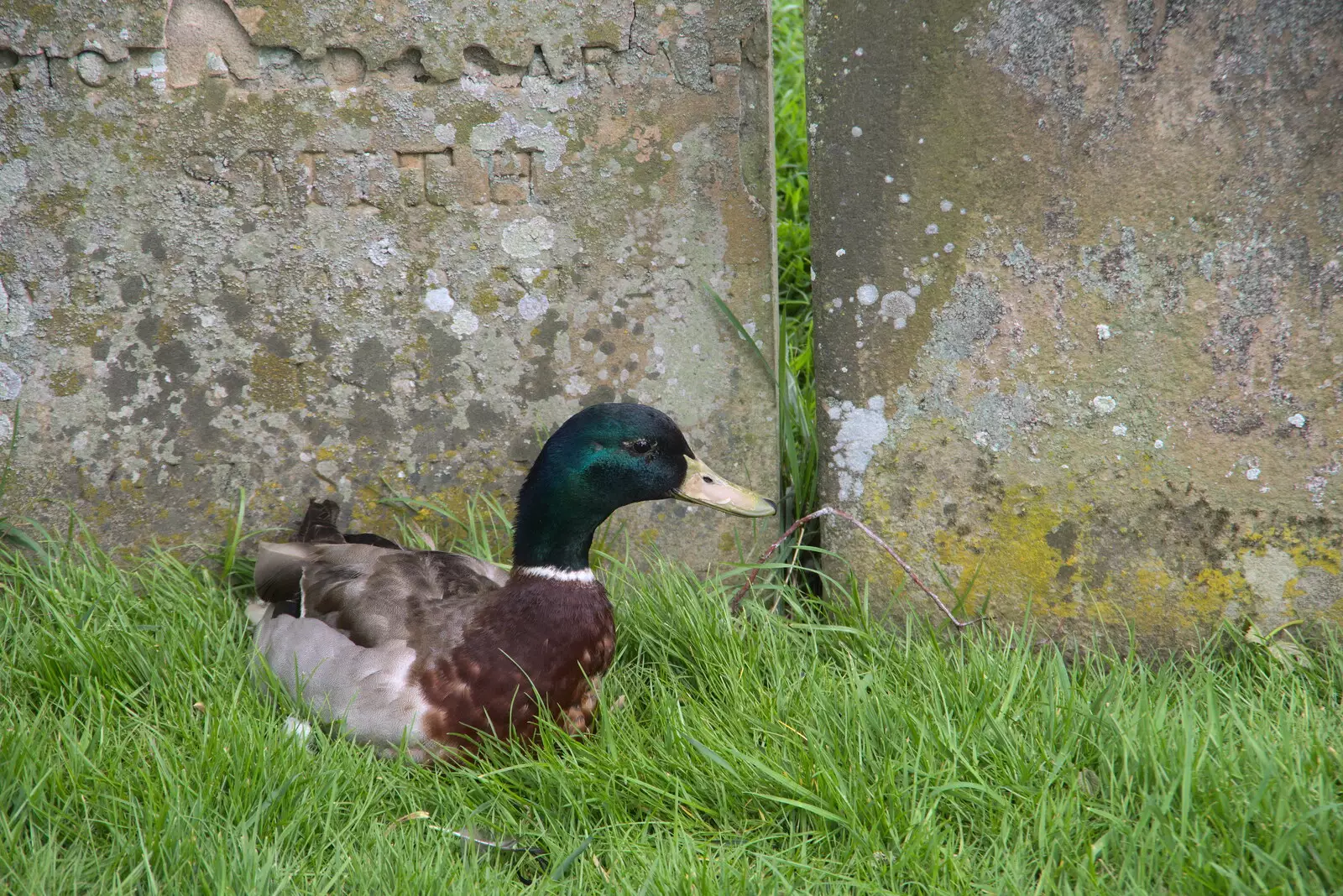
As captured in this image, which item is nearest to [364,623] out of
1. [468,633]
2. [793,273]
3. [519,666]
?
[468,633]

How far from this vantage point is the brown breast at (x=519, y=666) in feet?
7.33

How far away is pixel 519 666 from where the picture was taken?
7.44 feet

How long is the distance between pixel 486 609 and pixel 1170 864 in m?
1.37

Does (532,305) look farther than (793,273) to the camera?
No

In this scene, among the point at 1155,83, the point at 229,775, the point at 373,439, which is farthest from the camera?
the point at 373,439

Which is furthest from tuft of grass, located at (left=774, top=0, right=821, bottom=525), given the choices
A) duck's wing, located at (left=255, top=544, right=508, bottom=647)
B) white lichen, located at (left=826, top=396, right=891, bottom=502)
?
duck's wing, located at (left=255, top=544, right=508, bottom=647)

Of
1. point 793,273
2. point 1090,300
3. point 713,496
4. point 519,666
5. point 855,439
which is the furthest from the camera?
point 793,273

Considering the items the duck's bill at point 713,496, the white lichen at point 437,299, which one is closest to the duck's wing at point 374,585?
the duck's bill at point 713,496

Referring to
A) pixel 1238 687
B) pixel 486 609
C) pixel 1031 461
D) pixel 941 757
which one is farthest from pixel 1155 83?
pixel 486 609

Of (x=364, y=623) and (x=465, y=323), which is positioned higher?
(x=465, y=323)

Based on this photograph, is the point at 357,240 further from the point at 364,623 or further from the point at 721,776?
the point at 721,776

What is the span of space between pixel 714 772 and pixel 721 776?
0.7 inches

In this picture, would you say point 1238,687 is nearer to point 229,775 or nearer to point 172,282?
point 229,775

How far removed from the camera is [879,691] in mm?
2209
